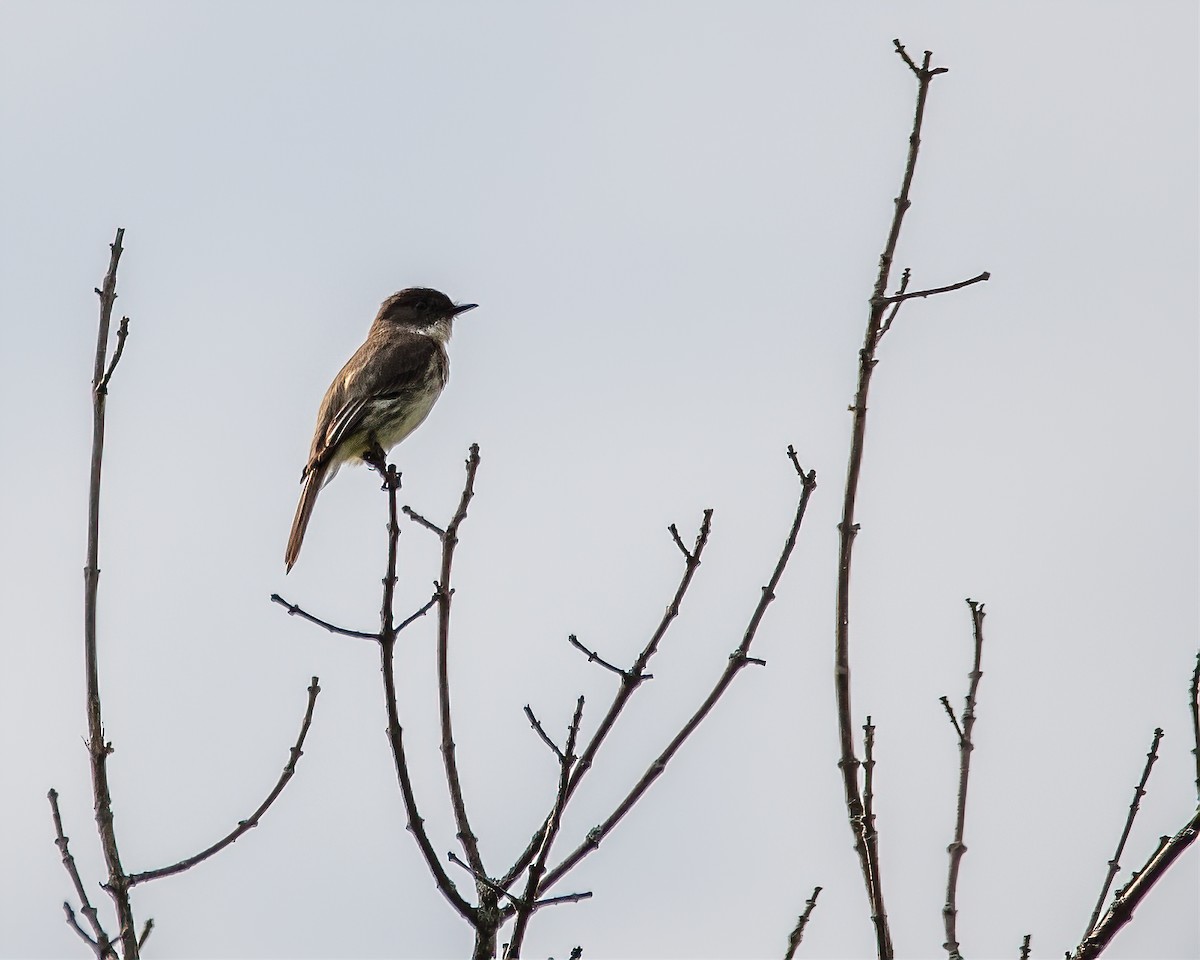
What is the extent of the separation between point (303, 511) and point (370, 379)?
138cm

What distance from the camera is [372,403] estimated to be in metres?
10.4

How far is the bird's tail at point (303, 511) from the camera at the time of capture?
9.33m

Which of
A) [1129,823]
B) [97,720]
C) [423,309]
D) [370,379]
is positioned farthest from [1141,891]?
[423,309]

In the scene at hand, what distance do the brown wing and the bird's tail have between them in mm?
71

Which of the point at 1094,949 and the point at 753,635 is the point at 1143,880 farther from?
the point at 753,635

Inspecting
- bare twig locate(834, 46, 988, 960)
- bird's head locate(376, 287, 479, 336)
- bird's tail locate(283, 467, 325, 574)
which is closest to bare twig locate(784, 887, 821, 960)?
bare twig locate(834, 46, 988, 960)

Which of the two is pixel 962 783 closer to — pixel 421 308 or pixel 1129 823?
pixel 1129 823

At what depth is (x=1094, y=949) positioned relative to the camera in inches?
166

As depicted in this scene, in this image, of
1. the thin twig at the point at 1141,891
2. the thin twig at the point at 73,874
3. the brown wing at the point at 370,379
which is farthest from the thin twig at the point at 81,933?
the brown wing at the point at 370,379

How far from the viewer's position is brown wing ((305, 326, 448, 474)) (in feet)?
33.8

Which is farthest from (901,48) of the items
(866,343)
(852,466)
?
(852,466)

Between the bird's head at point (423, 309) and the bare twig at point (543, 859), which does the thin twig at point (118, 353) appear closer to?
the bare twig at point (543, 859)

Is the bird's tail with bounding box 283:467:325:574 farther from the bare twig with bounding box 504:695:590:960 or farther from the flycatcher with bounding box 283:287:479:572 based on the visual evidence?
the bare twig with bounding box 504:695:590:960

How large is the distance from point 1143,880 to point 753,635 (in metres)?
1.28
